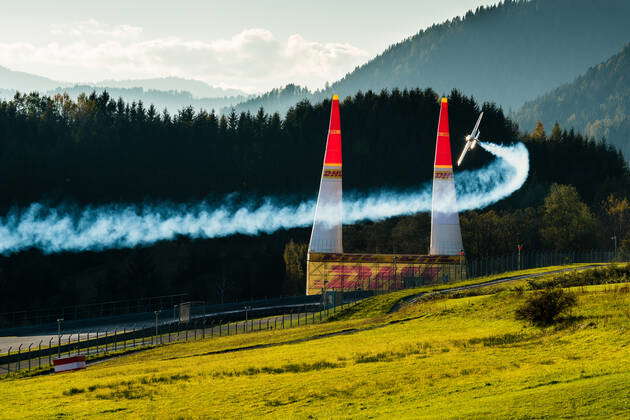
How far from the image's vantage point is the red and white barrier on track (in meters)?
47.5

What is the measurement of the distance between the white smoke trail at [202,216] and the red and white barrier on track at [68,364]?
4703cm

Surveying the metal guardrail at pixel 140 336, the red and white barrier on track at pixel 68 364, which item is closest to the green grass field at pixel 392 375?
the red and white barrier on track at pixel 68 364

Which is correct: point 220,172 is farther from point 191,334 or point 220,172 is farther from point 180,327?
point 191,334

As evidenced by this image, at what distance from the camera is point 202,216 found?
134 metres

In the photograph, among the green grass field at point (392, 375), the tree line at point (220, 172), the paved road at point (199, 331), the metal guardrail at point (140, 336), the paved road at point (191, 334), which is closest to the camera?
the green grass field at point (392, 375)

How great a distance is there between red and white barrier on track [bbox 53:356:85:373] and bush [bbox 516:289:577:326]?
23199 mm

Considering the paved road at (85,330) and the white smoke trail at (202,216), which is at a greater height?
the white smoke trail at (202,216)

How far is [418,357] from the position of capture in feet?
121

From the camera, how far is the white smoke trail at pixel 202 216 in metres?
99.9

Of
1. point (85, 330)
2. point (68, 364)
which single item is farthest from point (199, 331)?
point (68, 364)

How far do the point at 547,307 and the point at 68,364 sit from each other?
24.7 metres

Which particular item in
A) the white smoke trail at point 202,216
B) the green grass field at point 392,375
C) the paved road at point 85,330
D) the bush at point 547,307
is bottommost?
the paved road at point 85,330

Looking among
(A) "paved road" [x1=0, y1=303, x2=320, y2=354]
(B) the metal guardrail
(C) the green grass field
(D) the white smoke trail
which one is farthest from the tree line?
(C) the green grass field

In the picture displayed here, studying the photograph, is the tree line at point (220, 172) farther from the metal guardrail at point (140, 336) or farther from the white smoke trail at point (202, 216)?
the metal guardrail at point (140, 336)
